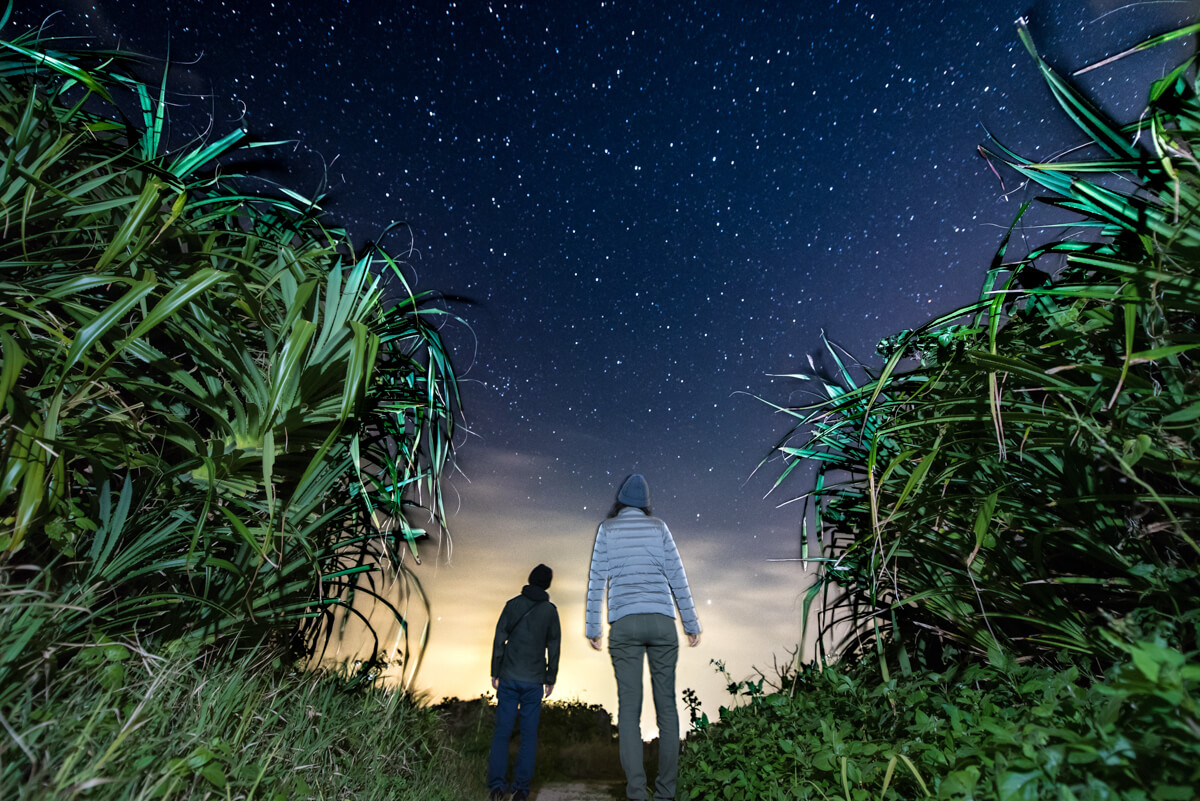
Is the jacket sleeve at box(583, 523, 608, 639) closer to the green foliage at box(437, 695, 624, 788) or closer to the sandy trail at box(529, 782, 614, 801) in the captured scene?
the sandy trail at box(529, 782, 614, 801)

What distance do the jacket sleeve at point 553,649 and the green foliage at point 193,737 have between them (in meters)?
1.75

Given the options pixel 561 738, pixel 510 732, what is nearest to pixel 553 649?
pixel 510 732

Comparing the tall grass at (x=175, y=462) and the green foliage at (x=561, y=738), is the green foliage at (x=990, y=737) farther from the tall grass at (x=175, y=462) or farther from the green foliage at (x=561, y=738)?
the green foliage at (x=561, y=738)

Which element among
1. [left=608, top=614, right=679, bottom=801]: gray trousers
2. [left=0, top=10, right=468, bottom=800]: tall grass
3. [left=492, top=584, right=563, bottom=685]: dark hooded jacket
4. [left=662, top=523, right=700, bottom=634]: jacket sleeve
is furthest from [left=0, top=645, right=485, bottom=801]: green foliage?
[left=662, top=523, right=700, bottom=634]: jacket sleeve

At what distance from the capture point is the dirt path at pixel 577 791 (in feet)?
14.5

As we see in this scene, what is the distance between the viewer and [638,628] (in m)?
3.76

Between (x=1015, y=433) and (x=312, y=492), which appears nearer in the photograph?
(x=1015, y=433)

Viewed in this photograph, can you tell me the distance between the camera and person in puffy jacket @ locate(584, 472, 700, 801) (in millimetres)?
3689

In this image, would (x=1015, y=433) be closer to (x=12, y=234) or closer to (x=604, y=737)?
(x=12, y=234)

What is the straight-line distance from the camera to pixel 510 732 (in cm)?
422

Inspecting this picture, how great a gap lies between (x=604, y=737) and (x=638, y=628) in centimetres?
426

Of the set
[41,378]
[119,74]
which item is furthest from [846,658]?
[119,74]

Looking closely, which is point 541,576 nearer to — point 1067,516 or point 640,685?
point 640,685

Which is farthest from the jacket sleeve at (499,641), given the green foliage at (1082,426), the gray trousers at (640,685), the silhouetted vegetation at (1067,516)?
the green foliage at (1082,426)
